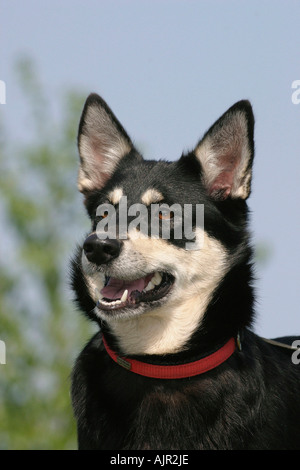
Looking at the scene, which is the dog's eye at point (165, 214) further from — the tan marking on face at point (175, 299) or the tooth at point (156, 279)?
the tooth at point (156, 279)

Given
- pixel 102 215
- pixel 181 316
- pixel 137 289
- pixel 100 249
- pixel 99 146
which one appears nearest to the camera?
pixel 100 249

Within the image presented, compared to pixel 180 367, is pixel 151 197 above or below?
above

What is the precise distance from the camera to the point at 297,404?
4578 mm

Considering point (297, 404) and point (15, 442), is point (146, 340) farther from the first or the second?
point (15, 442)

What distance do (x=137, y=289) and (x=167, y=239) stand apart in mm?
353

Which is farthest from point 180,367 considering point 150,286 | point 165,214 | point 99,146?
point 99,146

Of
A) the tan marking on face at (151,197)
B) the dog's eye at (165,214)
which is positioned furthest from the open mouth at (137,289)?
the tan marking on face at (151,197)

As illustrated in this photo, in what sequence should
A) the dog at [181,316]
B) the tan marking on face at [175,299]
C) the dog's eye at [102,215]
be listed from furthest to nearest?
the dog's eye at [102,215] < the tan marking on face at [175,299] < the dog at [181,316]

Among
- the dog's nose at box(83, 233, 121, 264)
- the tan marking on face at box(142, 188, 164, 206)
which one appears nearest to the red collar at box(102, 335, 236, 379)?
the dog's nose at box(83, 233, 121, 264)

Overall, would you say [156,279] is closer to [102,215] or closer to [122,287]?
[122,287]

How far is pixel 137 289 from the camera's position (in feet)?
14.8

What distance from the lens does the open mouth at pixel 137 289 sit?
4414 mm
